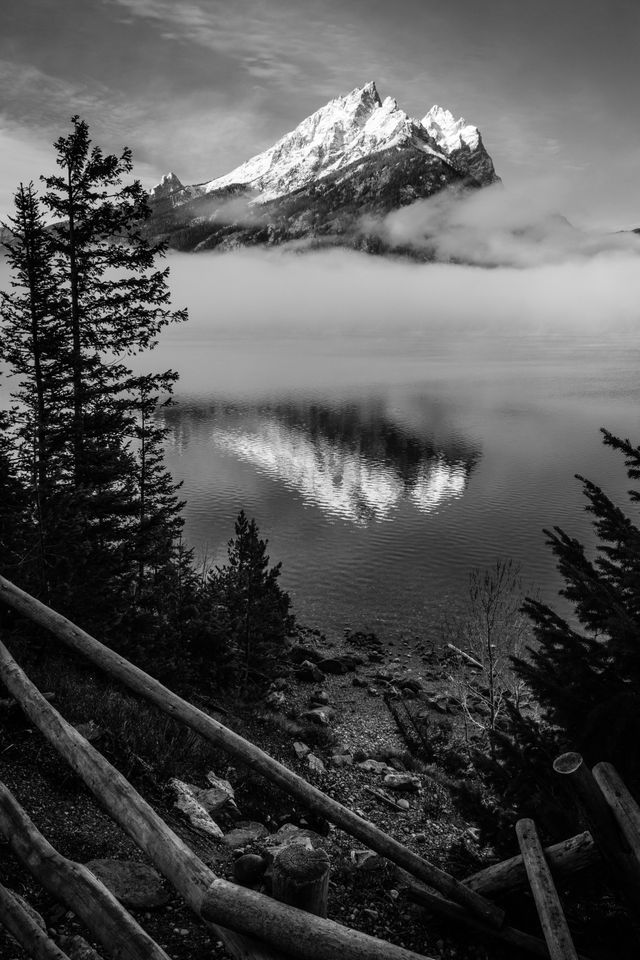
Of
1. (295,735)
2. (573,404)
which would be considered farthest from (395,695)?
(573,404)

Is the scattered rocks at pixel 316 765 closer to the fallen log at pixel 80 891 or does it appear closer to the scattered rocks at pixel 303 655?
the fallen log at pixel 80 891

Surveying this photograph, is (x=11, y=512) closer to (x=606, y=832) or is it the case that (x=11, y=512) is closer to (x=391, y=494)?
(x=606, y=832)

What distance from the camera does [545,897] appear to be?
4.24 m

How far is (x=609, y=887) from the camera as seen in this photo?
4.63 metres

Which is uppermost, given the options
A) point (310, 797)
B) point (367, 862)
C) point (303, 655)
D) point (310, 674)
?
point (310, 797)

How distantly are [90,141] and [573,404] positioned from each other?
17543 centimetres

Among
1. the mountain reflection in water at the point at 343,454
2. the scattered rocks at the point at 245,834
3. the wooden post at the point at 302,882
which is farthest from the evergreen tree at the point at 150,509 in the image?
the mountain reflection in water at the point at 343,454

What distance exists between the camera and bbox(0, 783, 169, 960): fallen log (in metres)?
3.40

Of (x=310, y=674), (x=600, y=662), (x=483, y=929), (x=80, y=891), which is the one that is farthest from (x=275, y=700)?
(x=80, y=891)

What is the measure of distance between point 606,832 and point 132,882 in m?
4.28

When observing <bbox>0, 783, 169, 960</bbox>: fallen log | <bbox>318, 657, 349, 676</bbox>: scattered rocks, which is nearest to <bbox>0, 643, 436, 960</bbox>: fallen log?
<bbox>0, 783, 169, 960</bbox>: fallen log

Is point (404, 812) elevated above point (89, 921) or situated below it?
below

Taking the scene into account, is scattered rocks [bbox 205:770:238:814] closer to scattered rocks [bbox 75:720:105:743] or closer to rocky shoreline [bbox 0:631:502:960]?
rocky shoreline [bbox 0:631:502:960]

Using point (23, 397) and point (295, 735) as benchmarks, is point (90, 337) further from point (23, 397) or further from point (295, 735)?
point (295, 735)
